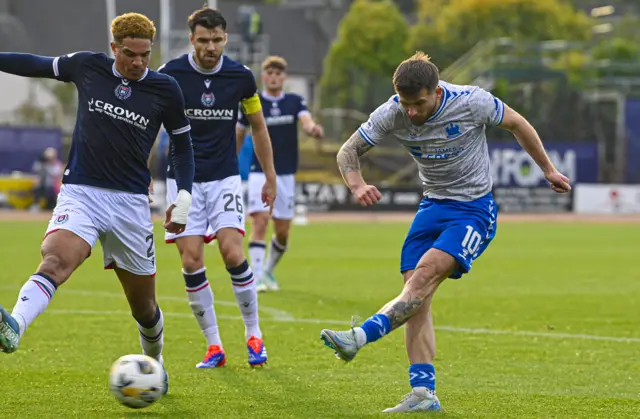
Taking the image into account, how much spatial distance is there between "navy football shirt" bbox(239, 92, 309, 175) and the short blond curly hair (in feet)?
23.7

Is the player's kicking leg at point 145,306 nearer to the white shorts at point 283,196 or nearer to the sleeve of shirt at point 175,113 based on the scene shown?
the sleeve of shirt at point 175,113

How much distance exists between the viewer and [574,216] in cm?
3738

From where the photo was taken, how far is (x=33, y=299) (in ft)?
21.2

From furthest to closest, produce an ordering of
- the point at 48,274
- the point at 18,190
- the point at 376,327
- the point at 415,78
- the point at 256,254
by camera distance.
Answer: the point at 18,190
the point at 256,254
the point at 48,274
the point at 415,78
the point at 376,327

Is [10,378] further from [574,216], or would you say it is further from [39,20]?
[39,20]

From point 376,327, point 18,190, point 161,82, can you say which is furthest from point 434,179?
point 18,190

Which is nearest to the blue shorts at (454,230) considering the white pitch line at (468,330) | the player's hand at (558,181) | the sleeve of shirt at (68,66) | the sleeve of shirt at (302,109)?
the player's hand at (558,181)

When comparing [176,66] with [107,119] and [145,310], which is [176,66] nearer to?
[107,119]

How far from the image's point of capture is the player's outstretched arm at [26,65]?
680cm

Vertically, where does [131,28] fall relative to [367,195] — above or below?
above

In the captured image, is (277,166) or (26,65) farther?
(277,166)

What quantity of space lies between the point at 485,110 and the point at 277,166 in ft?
25.1

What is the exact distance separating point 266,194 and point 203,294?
939 millimetres

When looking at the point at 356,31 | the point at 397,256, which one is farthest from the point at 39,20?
the point at 397,256
